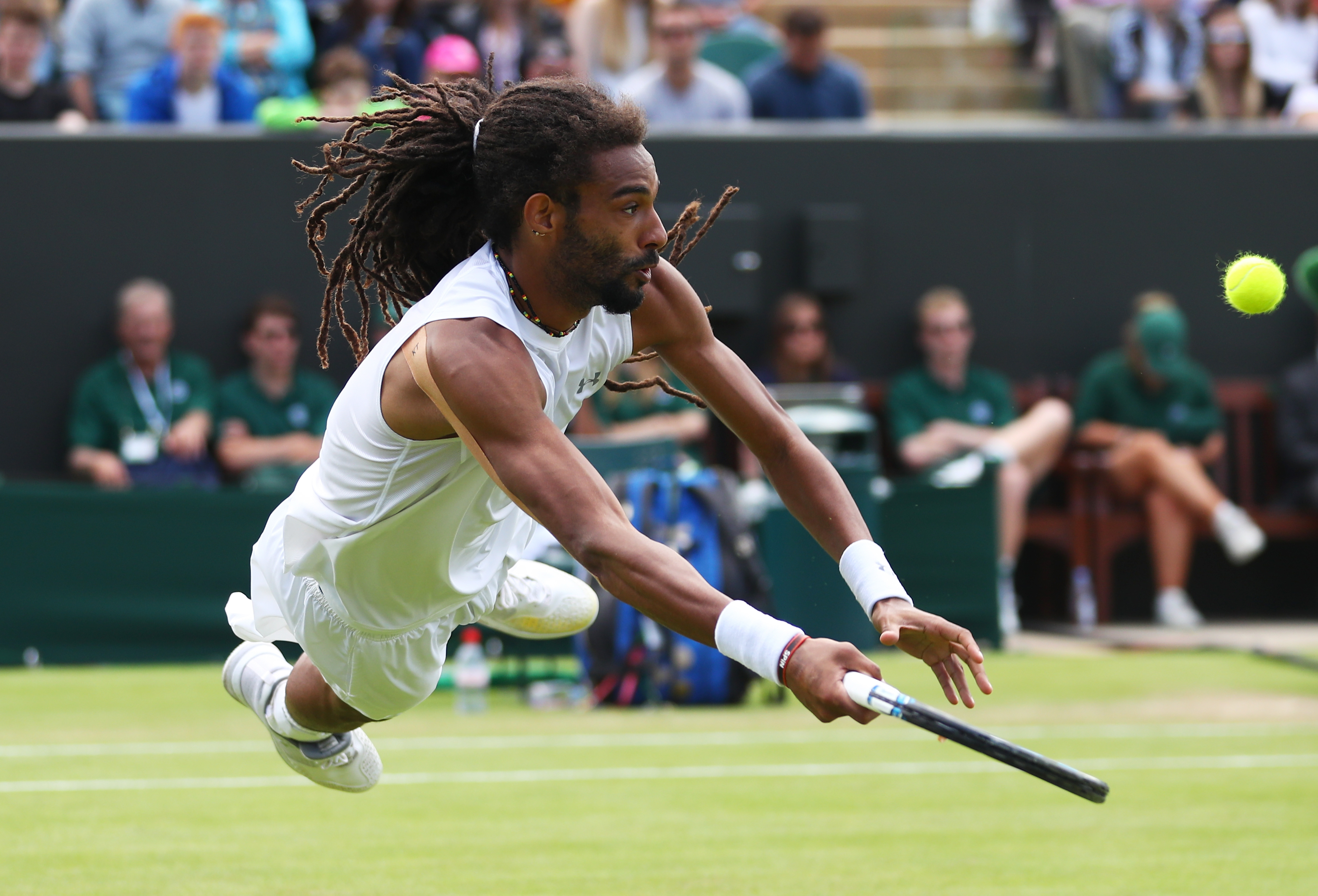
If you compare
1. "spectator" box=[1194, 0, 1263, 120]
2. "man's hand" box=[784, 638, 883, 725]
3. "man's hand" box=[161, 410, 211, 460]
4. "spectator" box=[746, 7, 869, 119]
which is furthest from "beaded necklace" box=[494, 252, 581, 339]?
"spectator" box=[1194, 0, 1263, 120]

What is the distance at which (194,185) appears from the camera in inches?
389

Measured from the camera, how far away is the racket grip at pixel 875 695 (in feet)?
8.68

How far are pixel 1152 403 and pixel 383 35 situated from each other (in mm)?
5285

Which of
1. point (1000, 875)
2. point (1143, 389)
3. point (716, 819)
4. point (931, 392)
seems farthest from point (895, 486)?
point (1000, 875)

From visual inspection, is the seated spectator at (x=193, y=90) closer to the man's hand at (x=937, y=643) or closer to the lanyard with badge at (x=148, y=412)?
the lanyard with badge at (x=148, y=412)

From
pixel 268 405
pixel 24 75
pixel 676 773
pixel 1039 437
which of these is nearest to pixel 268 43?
pixel 24 75

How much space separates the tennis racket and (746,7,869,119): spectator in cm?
831

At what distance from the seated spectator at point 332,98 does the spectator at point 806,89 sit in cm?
196

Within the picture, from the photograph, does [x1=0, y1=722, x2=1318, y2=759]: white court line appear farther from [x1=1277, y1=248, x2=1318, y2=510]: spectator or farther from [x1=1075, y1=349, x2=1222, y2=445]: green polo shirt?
[x1=1277, y1=248, x2=1318, y2=510]: spectator

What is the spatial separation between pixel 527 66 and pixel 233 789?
5.72m

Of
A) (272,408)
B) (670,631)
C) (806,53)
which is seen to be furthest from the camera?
(806,53)

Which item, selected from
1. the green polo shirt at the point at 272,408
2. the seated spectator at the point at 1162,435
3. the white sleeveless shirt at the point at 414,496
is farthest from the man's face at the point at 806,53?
the white sleeveless shirt at the point at 414,496

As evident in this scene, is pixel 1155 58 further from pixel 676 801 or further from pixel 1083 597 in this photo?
pixel 676 801

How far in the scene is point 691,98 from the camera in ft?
34.1
